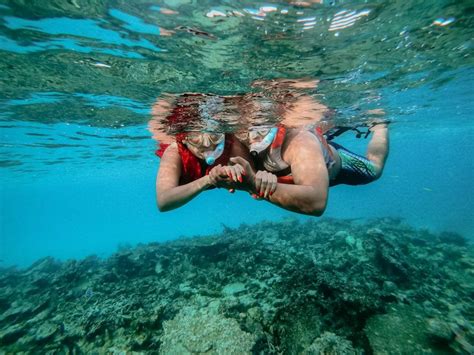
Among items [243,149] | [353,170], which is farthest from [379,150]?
[243,149]

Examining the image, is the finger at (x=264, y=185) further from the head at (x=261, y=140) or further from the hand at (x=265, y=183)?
the head at (x=261, y=140)

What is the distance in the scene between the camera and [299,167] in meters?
3.33

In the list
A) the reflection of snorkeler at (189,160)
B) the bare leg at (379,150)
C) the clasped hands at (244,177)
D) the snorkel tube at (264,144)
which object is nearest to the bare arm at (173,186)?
the reflection of snorkeler at (189,160)

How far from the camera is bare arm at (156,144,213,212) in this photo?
3.14 metres

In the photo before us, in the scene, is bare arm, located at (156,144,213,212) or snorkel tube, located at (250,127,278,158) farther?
snorkel tube, located at (250,127,278,158)

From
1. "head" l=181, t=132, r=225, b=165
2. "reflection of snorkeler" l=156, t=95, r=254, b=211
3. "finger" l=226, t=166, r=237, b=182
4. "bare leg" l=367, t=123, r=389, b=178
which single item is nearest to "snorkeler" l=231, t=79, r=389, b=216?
"bare leg" l=367, t=123, r=389, b=178

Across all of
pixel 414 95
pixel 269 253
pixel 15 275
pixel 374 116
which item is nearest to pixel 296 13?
pixel 269 253

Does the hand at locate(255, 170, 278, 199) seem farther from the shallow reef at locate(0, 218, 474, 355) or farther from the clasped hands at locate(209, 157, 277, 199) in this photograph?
the shallow reef at locate(0, 218, 474, 355)

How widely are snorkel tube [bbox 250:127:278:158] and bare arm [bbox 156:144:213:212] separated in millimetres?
1261

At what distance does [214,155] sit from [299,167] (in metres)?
1.58

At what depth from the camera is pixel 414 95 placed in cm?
1299

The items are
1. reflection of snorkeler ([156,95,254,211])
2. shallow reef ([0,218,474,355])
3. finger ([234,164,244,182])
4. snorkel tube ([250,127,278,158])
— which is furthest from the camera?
shallow reef ([0,218,474,355])

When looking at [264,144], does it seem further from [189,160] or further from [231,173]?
[231,173]

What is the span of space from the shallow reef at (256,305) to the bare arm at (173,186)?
3.71 meters
